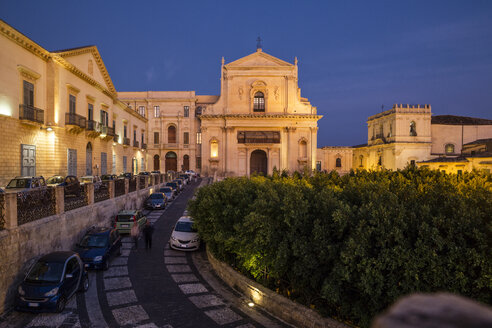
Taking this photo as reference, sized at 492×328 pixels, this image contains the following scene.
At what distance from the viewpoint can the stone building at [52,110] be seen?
18.1m

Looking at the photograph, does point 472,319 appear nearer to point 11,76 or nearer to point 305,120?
point 11,76

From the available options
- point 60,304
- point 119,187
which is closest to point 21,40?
point 119,187

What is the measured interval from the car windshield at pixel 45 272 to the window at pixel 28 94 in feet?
51.5

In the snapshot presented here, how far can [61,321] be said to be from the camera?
7703mm

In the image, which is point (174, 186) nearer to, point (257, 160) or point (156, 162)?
point (257, 160)

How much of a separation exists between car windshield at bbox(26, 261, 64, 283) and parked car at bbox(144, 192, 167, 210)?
49.5 ft

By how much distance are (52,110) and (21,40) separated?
197 inches

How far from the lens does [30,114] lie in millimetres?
19609

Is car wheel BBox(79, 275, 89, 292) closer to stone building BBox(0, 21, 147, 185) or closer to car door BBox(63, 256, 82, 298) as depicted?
car door BBox(63, 256, 82, 298)

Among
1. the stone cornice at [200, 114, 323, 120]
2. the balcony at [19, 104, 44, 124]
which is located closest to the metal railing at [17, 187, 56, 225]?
the balcony at [19, 104, 44, 124]

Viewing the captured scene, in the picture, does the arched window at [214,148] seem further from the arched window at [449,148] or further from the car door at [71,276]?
the arched window at [449,148]

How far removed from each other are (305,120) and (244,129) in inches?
337

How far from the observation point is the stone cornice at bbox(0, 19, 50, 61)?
676 inches

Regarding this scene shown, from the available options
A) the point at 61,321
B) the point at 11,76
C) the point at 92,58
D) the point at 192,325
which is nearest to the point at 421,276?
the point at 192,325
